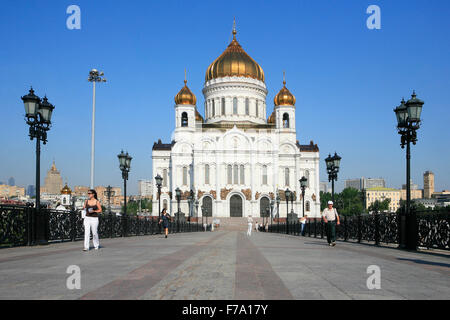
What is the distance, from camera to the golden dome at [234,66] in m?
79.5

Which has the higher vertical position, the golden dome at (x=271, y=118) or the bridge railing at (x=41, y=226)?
the golden dome at (x=271, y=118)

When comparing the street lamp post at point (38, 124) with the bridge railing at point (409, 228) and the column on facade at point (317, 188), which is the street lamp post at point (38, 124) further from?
the column on facade at point (317, 188)

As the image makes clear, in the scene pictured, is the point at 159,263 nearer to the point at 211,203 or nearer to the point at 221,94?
the point at 211,203

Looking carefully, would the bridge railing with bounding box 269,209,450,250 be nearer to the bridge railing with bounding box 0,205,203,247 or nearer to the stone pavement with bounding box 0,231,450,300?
the stone pavement with bounding box 0,231,450,300

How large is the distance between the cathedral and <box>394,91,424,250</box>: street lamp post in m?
53.3

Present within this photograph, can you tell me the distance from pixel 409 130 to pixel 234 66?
66.7 meters

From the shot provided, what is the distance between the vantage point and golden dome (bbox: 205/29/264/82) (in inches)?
3130

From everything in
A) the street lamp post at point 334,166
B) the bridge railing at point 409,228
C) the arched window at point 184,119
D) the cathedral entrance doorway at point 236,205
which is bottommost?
the cathedral entrance doorway at point 236,205

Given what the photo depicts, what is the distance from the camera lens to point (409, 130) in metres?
15.1

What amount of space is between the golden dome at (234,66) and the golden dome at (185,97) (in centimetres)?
633

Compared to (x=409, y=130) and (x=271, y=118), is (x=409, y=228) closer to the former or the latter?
(x=409, y=130)

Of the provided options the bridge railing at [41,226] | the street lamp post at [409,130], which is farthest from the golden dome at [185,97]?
the street lamp post at [409,130]

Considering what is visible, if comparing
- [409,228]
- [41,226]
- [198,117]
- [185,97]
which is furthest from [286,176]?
[41,226]

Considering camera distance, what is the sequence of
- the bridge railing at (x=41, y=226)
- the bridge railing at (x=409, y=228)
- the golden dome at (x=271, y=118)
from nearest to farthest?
the bridge railing at (x=409, y=228) → the bridge railing at (x=41, y=226) → the golden dome at (x=271, y=118)
